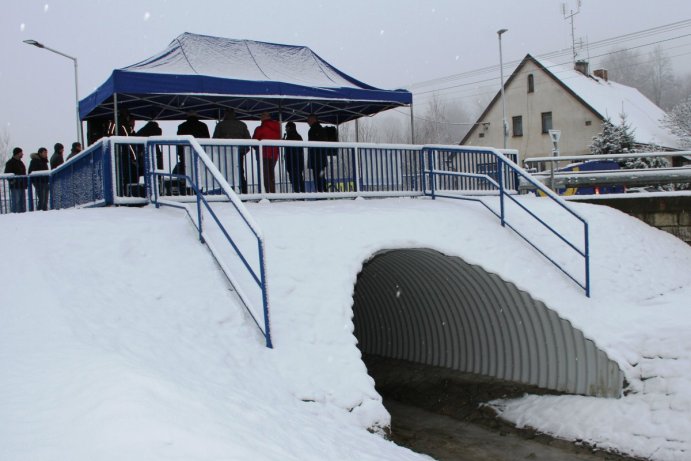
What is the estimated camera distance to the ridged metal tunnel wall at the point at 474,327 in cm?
967

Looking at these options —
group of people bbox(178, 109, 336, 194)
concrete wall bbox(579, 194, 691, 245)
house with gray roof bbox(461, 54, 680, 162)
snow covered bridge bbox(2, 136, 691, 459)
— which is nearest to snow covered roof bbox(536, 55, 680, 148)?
house with gray roof bbox(461, 54, 680, 162)

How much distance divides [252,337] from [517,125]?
42990mm

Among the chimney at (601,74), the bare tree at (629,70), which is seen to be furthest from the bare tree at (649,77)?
the chimney at (601,74)

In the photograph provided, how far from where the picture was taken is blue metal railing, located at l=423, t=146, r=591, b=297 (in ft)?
36.0

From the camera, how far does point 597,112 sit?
41.7m

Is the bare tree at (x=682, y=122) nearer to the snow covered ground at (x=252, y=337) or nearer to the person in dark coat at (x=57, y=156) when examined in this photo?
the snow covered ground at (x=252, y=337)

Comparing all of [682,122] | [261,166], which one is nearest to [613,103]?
[682,122]

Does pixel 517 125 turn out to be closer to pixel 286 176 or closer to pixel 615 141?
pixel 615 141

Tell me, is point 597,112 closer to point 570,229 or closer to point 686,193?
point 686,193

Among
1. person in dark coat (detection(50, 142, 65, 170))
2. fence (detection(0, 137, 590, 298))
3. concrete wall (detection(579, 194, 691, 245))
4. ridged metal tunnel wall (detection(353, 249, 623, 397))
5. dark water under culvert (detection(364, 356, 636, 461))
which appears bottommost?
dark water under culvert (detection(364, 356, 636, 461))

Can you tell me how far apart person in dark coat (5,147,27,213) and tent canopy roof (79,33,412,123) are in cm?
299

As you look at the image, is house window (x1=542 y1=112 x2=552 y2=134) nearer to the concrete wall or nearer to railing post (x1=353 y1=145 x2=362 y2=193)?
the concrete wall

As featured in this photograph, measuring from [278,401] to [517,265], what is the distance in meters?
5.46

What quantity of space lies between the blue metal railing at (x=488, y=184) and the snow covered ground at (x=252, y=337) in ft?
1.04
